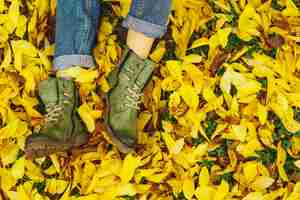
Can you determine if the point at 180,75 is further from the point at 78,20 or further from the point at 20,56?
the point at 20,56

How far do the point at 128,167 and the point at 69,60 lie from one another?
1.68 feet

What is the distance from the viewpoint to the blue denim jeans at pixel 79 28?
255cm

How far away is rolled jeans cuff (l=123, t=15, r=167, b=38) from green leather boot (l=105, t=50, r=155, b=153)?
109 mm

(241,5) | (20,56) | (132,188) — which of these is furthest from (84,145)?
(241,5)

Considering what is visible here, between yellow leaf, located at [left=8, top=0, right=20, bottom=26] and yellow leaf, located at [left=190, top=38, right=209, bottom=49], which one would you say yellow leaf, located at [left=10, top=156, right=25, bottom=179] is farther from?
yellow leaf, located at [left=190, top=38, right=209, bottom=49]

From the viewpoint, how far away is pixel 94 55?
284cm

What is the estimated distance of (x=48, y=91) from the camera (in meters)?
2.63

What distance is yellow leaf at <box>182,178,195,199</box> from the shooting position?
8.25ft

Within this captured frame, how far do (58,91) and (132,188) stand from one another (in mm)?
513

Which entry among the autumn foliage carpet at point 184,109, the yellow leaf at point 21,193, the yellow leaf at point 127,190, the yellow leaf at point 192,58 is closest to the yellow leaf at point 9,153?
the autumn foliage carpet at point 184,109

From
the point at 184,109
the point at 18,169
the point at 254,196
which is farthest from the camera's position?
the point at 184,109

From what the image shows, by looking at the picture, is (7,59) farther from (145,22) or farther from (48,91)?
(145,22)

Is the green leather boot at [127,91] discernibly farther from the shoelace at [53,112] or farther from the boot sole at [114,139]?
the shoelace at [53,112]

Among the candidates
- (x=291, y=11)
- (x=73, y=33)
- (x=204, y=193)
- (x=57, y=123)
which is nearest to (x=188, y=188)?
(x=204, y=193)
